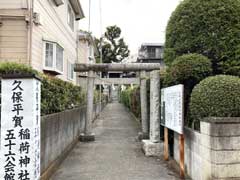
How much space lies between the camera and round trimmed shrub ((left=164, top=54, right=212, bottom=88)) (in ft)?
24.4

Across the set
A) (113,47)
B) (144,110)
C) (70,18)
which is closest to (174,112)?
(144,110)

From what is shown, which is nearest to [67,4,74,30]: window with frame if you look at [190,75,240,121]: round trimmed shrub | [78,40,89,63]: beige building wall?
[78,40,89,63]: beige building wall

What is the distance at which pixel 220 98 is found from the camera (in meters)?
5.64

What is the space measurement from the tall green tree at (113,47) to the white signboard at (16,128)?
2116 inches

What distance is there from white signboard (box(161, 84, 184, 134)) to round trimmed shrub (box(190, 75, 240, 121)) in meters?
0.66

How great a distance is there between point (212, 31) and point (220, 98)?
3.18 meters

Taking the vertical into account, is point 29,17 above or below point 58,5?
below

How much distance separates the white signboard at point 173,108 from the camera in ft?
21.7

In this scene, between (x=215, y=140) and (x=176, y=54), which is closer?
(x=215, y=140)

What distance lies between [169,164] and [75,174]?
2555mm

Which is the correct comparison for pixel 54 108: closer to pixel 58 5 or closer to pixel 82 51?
pixel 58 5

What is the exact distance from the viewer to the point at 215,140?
501 centimetres

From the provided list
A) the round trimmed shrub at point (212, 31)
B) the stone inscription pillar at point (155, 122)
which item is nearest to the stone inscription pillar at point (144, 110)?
the stone inscription pillar at point (155, 122)

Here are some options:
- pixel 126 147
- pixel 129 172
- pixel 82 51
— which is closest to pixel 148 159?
pixel 129 172
